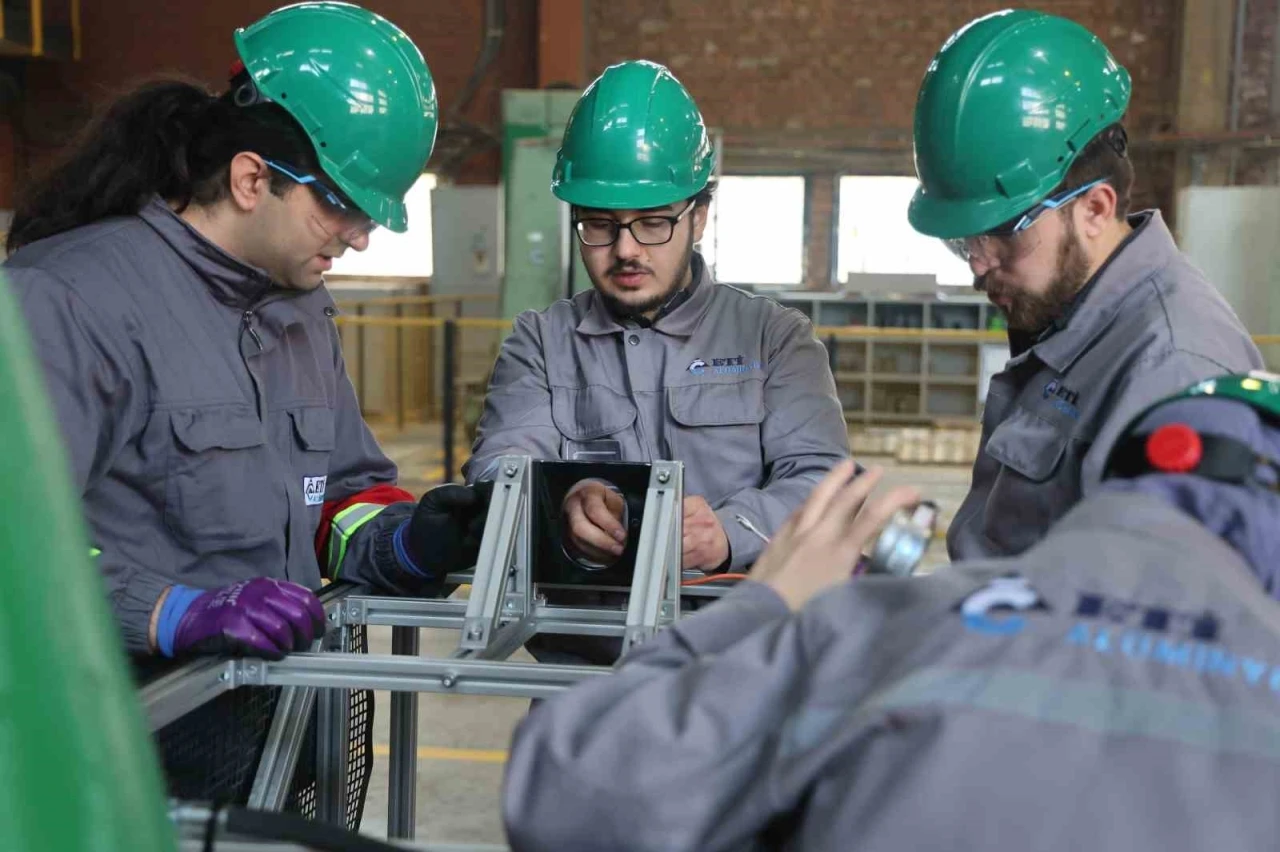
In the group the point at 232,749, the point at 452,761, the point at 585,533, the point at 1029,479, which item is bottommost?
the point at 452,761

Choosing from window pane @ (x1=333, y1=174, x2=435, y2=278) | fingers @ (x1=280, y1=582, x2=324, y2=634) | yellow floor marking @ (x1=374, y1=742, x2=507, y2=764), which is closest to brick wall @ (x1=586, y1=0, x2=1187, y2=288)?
window pane @ (x1=333, y1=174, x2=435, y2=278)

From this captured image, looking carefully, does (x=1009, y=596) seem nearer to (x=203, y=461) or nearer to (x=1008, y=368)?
(x=1008, y=368)

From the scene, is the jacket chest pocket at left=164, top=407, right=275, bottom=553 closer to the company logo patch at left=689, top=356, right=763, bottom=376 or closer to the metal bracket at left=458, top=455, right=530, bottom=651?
the metal bracket at left=458, top=455, right=530, bottom=651

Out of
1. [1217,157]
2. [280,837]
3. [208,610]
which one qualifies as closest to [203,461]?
[208,610]

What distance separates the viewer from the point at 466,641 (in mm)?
1625

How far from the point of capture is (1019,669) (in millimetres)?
707

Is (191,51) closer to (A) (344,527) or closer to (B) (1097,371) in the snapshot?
(A) (344,527)

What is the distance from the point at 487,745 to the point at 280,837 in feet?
11.2

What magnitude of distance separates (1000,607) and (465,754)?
368cm

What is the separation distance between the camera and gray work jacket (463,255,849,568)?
220 centimetres

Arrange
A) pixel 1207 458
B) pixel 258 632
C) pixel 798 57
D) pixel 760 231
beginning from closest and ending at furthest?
pixel 1207 458 → pixel 258 632 → pixel 798 57 → pixel 760 231

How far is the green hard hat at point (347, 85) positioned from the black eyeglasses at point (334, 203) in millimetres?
22

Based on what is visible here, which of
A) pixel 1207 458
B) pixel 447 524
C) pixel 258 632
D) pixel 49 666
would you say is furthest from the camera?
pixel 447 524

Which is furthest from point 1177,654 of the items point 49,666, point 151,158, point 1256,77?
point 1256,77
